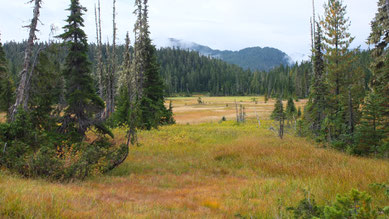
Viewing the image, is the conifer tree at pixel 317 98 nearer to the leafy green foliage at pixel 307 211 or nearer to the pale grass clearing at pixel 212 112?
the leafy green foliage at pixel 307 211

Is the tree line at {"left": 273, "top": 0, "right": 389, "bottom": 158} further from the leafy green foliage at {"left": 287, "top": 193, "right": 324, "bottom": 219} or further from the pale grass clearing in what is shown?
the pale grass clearing

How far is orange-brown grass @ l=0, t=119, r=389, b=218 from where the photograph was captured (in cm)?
457

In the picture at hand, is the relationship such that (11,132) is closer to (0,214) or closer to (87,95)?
(87,95)

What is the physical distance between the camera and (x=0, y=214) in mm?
3537

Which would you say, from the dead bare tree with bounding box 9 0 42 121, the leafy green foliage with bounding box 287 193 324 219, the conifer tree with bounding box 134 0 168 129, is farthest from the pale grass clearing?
the leafy green foliage with bounding box 287 193 324 219

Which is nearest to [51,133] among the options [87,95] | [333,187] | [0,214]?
[87,95]

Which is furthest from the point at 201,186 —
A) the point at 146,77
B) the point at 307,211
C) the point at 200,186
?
the point at 146,77

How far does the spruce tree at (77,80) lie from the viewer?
11.5m

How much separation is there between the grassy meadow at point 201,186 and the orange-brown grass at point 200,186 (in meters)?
0.02

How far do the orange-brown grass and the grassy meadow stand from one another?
17 mm

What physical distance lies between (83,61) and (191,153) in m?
7.76

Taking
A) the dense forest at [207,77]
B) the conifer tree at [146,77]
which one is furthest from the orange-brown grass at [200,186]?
the dense forest at [207,77]

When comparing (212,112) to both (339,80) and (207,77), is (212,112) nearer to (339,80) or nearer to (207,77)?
(339,80)

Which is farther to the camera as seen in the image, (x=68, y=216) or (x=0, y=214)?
(x=68, y=216)
